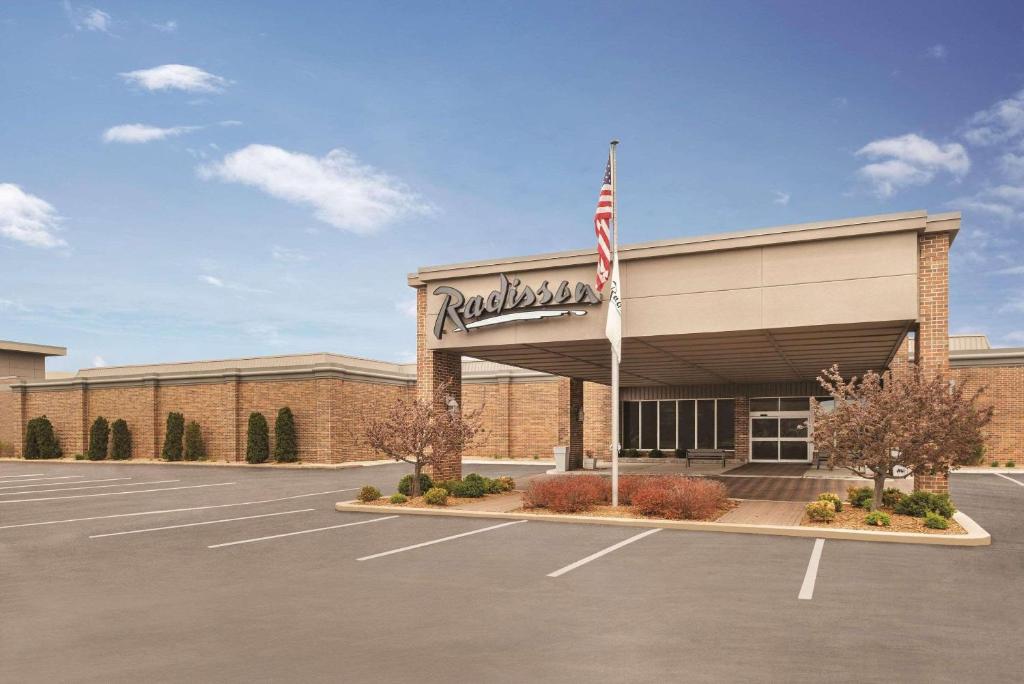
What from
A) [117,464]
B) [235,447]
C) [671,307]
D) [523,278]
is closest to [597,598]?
[671,307]

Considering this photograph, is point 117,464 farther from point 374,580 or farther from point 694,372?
point 374,580

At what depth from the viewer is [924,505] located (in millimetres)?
15711

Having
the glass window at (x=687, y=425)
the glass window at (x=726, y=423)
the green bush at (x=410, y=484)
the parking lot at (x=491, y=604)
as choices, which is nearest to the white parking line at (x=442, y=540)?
the parking lot at (x=491, y=604)

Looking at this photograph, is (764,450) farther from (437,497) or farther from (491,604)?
(491,604)

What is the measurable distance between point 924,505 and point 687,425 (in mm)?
25394

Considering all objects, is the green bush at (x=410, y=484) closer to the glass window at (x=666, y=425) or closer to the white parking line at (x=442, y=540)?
the white parking line at (x=442, y=540)

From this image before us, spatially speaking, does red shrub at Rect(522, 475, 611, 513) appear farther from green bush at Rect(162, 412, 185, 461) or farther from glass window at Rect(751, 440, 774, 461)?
green bush at Rect(162, 412, 185, 461)

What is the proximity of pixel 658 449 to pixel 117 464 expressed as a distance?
2973cm

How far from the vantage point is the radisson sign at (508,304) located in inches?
771

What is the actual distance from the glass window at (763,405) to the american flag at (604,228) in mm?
23756

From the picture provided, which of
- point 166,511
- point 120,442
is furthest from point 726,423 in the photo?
point 120,442

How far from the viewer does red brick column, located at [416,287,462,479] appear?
71.8ft

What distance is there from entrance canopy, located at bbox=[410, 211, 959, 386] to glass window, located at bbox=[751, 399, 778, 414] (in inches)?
581

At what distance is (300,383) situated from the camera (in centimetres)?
4019
